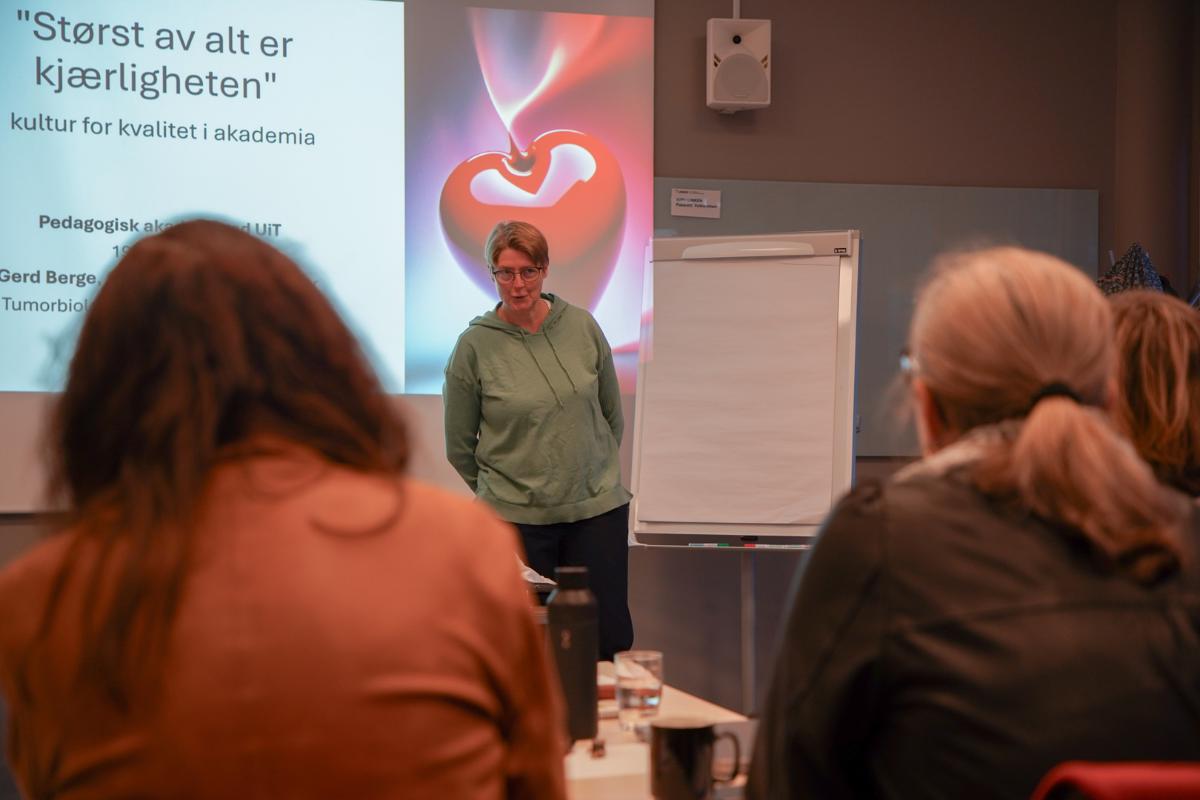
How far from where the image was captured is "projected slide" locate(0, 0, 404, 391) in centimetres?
387

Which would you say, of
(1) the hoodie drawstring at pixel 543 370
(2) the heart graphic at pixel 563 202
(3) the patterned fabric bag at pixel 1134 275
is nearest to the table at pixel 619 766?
(1) the hoodie drawstring at pixel 543 370

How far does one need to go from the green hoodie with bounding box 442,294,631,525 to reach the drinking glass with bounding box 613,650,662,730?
1679mm

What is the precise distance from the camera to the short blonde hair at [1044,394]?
110 cm

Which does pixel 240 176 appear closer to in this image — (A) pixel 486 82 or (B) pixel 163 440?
(A) pixel 486 82

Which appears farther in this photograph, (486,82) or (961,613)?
(486,82)

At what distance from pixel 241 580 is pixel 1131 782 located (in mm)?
705

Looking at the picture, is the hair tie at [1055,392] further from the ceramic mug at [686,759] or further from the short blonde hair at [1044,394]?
the ceramic mug at [686,759]

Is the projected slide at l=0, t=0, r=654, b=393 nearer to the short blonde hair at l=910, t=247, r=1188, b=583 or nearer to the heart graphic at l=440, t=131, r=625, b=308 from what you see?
the heart graphic at l=440, t=131, r=625, b=308

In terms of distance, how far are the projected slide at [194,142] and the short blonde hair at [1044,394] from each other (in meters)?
3.01

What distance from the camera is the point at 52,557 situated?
3.03 ft

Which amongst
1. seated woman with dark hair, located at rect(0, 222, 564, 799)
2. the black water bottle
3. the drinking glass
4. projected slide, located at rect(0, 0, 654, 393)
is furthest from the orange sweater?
projected slide, located at rect(0, 0, 654, 393)

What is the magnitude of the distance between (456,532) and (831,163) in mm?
3925

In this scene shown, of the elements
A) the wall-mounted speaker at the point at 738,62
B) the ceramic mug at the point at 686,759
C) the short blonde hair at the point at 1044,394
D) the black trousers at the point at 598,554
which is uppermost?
the wall-mounted speaker at the point at 738,62

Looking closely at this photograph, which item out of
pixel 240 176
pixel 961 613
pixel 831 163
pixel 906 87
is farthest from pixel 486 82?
pixel 961 613
